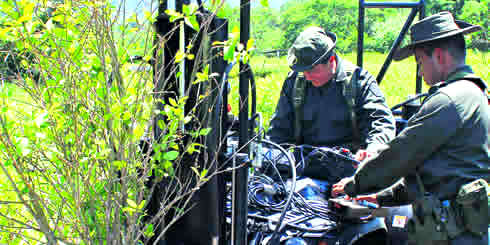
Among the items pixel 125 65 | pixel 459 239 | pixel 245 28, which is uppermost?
pixel 245 28

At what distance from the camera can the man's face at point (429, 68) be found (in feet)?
8.86

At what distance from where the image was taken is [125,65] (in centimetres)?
184

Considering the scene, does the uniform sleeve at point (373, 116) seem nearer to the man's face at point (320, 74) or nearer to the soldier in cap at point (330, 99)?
the soldier in cap at point (330, 99)

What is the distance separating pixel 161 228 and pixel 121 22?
A: 96 centimetres

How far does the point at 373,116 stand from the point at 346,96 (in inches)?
10.9

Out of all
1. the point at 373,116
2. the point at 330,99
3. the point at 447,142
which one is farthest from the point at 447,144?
the point at 330,99

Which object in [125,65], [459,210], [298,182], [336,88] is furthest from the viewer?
[336,88]

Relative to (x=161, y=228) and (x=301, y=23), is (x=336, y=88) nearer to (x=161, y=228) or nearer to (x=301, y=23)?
(x=161, y=228)

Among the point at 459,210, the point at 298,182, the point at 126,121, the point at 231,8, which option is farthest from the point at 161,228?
the point at 459,210

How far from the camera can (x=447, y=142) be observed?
8.09 feet

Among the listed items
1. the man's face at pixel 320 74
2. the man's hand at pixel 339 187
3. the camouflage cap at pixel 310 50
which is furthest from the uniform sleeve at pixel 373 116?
the man's hand at pixel 339 187

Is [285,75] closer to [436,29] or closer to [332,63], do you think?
[332,63]

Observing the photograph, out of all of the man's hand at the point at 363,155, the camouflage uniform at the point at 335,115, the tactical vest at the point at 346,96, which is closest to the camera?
the man's hand at the point at 363,155

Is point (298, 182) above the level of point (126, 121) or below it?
below
